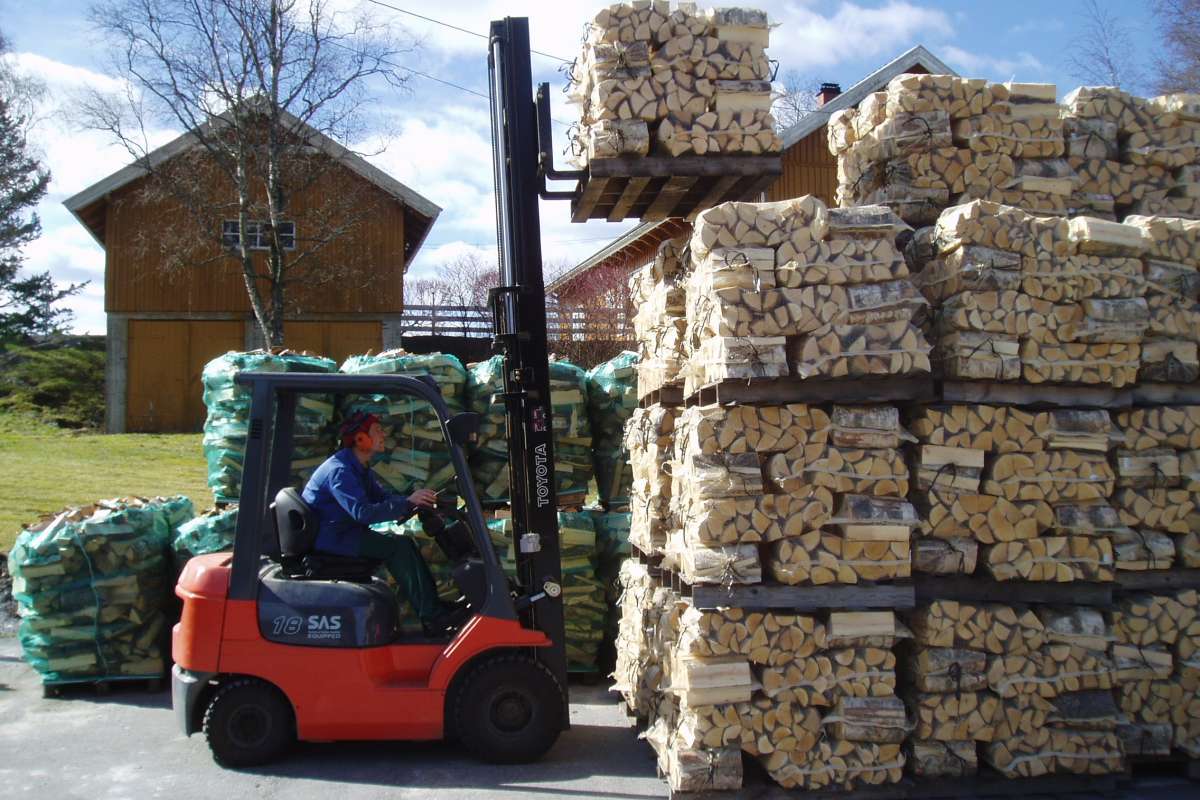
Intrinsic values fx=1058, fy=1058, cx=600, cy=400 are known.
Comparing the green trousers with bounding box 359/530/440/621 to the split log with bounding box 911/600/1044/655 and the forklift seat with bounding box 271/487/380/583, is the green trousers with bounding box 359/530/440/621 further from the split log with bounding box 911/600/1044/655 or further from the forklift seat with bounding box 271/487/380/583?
the split log with bounding box 911/600/1044/655

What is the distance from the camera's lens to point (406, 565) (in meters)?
6.80

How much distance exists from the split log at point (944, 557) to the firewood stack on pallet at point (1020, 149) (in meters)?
2.33

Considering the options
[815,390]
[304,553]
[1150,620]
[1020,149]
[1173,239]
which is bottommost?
[1150,620]

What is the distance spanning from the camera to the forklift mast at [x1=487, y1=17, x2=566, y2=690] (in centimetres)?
695

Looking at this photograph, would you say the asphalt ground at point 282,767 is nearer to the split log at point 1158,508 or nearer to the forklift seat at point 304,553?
the forklift seat at point 304,553

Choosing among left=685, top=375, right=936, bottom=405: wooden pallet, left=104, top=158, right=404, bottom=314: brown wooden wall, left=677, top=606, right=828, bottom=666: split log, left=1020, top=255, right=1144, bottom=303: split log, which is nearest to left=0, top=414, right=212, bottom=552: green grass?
left=104, top=158, right=404, bottom=314: brown wooden wall

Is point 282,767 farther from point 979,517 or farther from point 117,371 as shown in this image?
point 117,371

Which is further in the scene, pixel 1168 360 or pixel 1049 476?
pixel 1168 360

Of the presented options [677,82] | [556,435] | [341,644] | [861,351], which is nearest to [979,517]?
[861,351]

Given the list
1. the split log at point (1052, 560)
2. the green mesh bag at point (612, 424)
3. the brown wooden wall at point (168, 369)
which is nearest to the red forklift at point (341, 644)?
the green mesh bag at point (612, 424)

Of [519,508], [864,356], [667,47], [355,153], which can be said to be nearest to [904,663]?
[864,356]

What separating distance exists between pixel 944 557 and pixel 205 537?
17.8 ft

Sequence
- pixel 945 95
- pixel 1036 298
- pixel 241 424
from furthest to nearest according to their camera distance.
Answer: pixel 241 424 < pixel 945 95 < pixel 1036 298

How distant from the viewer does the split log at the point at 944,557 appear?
6301 millimetres
